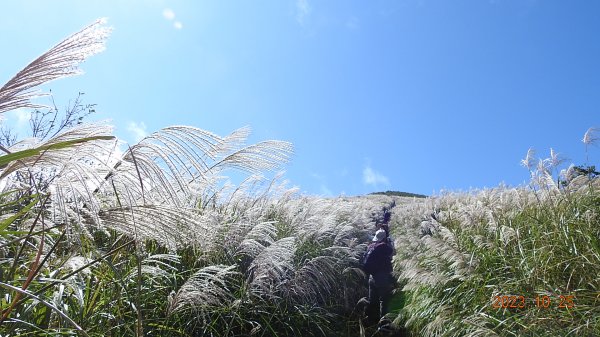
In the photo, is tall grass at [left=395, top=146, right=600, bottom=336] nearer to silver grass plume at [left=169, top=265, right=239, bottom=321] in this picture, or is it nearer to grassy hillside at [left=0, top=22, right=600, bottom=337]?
grassy hillside at [left=0, top=22, right=600, bottom=337]

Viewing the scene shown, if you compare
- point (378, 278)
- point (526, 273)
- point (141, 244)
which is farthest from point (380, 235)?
point (141, 244)

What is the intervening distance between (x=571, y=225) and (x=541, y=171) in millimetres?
1117

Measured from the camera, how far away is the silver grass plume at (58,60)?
1.74 metres

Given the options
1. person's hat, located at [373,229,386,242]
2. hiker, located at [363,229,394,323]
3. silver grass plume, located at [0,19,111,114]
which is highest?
person's hat, located at [373,229,386,242]

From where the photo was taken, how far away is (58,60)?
177 cm

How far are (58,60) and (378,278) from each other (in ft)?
18.6

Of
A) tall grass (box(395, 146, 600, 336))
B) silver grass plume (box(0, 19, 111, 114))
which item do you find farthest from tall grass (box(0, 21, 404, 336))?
tall grass (box(395, 146, 600, 336))

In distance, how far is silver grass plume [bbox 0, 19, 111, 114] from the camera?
1738mm

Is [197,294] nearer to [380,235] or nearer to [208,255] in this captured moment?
[208,255]

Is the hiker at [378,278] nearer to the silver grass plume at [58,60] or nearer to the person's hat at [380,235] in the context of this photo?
the person's hat at [380,235]

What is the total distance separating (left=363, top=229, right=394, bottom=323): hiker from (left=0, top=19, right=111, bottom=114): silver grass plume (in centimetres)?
536

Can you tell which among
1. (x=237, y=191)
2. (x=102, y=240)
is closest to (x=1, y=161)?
(x=102, y=240)

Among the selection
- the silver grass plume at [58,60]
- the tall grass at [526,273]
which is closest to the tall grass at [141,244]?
the silver grass plume at [58,60]

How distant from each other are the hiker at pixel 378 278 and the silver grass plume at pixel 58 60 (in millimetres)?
5360
